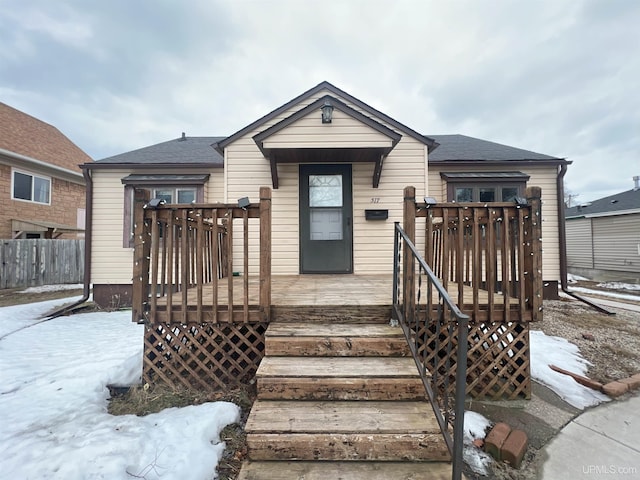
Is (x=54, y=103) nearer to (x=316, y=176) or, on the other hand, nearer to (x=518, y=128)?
(x=316, y=176)

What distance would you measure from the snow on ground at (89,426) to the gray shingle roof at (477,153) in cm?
648

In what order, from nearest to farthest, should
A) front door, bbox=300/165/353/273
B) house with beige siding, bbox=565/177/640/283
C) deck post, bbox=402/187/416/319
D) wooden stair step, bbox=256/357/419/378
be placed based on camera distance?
wooden stair step, bbox=256/357/419/378 < deck post, bbox=402/187/416/319 < front door, bbox=300/165/353/273 < house with beige siding, bbox=565/177/640/283

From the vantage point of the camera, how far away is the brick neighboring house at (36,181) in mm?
9414

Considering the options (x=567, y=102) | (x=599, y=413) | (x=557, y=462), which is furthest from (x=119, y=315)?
(x=567, y=102)

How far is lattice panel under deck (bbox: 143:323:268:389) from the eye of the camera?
257cm

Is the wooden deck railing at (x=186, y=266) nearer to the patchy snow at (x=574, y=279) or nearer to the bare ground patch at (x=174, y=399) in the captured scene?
the bare ground patch at (x=174, y=399)

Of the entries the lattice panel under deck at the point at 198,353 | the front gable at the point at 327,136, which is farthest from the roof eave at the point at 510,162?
the lattice panel under deck at the point at 198,353

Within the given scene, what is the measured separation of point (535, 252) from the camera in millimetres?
2506

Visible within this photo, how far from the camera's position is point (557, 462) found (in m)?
1.82

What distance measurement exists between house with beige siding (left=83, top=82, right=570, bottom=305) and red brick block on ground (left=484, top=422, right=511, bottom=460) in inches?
131

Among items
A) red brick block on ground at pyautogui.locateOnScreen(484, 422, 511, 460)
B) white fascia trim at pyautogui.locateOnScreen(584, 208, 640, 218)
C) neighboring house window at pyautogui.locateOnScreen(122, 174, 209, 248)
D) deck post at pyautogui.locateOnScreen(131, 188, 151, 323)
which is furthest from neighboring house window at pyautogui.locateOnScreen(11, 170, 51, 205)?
white fascia trim at pyautogui.locateOnScreen(584, 208, 640, 218)

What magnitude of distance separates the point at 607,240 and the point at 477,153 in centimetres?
1158

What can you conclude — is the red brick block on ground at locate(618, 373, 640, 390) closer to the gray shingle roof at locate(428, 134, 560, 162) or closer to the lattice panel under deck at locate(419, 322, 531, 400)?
the lattice panel under deck at locate(419, 322, 531, 400)

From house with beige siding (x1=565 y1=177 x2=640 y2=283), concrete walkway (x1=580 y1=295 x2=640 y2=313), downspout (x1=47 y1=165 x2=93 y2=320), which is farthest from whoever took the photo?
house with beige siding (x1=565 y1=177 x2=640 y2=283)
